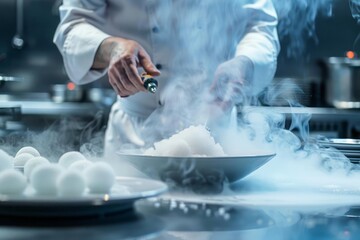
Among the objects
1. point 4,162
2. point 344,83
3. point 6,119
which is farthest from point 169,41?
point 344,83

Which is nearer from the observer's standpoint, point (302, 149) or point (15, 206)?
point (15, 206)

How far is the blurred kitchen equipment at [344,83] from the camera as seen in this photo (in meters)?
3.47

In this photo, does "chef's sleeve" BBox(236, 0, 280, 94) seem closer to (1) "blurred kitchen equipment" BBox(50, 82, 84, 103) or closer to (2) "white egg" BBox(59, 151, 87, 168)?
(2) "white egg" BBox(59, 151, 87, 168)

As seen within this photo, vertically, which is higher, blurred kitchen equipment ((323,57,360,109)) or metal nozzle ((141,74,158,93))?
metal nozzle ((141,74,158,93))

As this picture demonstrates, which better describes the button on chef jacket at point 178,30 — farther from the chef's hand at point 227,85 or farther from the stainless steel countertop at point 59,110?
the stainless steel countertop at point 59,110

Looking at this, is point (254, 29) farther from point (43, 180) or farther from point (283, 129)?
point (43, 180)

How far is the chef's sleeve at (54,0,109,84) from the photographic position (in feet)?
5.50

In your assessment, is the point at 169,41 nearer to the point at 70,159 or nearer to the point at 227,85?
the point at 227,85

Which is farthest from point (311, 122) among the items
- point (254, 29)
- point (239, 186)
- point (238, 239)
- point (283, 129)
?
point (238, 239)

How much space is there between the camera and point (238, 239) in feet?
2.28

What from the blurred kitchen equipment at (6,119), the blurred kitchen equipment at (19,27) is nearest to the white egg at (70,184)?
the blurred kitchen equipment at (6,119)

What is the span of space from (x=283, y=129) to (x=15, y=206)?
823 millimetres

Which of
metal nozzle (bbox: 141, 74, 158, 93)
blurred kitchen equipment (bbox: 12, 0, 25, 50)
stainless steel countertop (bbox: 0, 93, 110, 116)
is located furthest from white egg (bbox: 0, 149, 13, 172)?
blurred kitchen equipment (bbox: 12, 0, 25, 50)

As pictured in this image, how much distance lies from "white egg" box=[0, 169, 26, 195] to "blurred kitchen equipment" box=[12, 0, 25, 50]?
13.0ft
